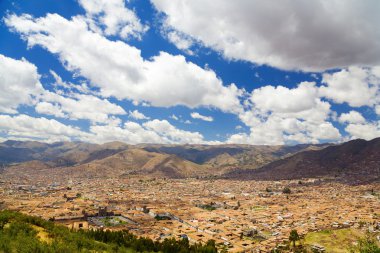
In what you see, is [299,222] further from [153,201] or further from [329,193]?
[329,193]

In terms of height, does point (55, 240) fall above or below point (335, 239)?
above

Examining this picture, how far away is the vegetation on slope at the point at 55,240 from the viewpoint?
93.0 feet

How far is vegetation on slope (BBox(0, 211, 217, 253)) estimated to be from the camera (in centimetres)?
2836

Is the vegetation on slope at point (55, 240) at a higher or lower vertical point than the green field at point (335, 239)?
higher

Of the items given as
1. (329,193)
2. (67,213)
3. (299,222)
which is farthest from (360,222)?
(67,213)

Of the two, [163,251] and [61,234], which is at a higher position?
[61,234]

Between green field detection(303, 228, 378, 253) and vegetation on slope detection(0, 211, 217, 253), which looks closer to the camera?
vegetation on slope detection(0, 211, 217, 253)

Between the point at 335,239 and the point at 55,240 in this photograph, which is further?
the point at 335,239

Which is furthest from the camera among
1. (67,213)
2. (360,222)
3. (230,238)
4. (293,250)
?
(67,213)

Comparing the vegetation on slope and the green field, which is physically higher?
the vegetation on slope

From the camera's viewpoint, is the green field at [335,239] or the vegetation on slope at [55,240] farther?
the green field at [335,239]

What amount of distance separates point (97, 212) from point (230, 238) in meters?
48.8

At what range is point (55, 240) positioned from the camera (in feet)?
111

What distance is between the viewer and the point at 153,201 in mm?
128750
